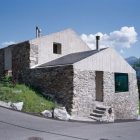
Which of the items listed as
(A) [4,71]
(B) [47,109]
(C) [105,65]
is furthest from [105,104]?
(A) [4,71]

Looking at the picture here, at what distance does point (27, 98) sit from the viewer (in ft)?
55.2

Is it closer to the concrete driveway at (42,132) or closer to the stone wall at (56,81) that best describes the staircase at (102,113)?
the stone wall at (56,81)

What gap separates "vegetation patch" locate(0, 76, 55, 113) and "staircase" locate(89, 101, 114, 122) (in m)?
2.86

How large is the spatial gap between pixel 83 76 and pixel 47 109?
137 inches

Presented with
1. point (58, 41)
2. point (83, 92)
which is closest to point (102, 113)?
point (83, 92)

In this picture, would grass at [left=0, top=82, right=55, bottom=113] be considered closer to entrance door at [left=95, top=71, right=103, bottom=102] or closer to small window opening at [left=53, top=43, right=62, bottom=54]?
entrance door at [left=95, top=71, right=103, bottom=102]

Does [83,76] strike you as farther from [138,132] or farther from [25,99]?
[138,132]

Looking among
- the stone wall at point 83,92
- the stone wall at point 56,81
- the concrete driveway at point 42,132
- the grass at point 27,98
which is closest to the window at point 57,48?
the stone wall at point 56,81

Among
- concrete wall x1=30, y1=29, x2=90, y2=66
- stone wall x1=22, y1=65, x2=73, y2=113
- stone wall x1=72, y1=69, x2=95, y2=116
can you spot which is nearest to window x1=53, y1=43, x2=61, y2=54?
concrete wall x1=30, y1=29, x2=90, y2=66

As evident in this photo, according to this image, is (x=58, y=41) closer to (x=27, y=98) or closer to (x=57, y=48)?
(x=57, y=48)

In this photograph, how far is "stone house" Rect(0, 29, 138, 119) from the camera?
17.8 m

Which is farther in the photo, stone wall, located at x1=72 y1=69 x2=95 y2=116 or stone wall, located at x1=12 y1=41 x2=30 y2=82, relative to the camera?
stone wall, located at x1=12 y1=41 x2=30 y2=82

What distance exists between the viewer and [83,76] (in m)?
18.1

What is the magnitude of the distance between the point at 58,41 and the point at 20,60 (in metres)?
3.65
